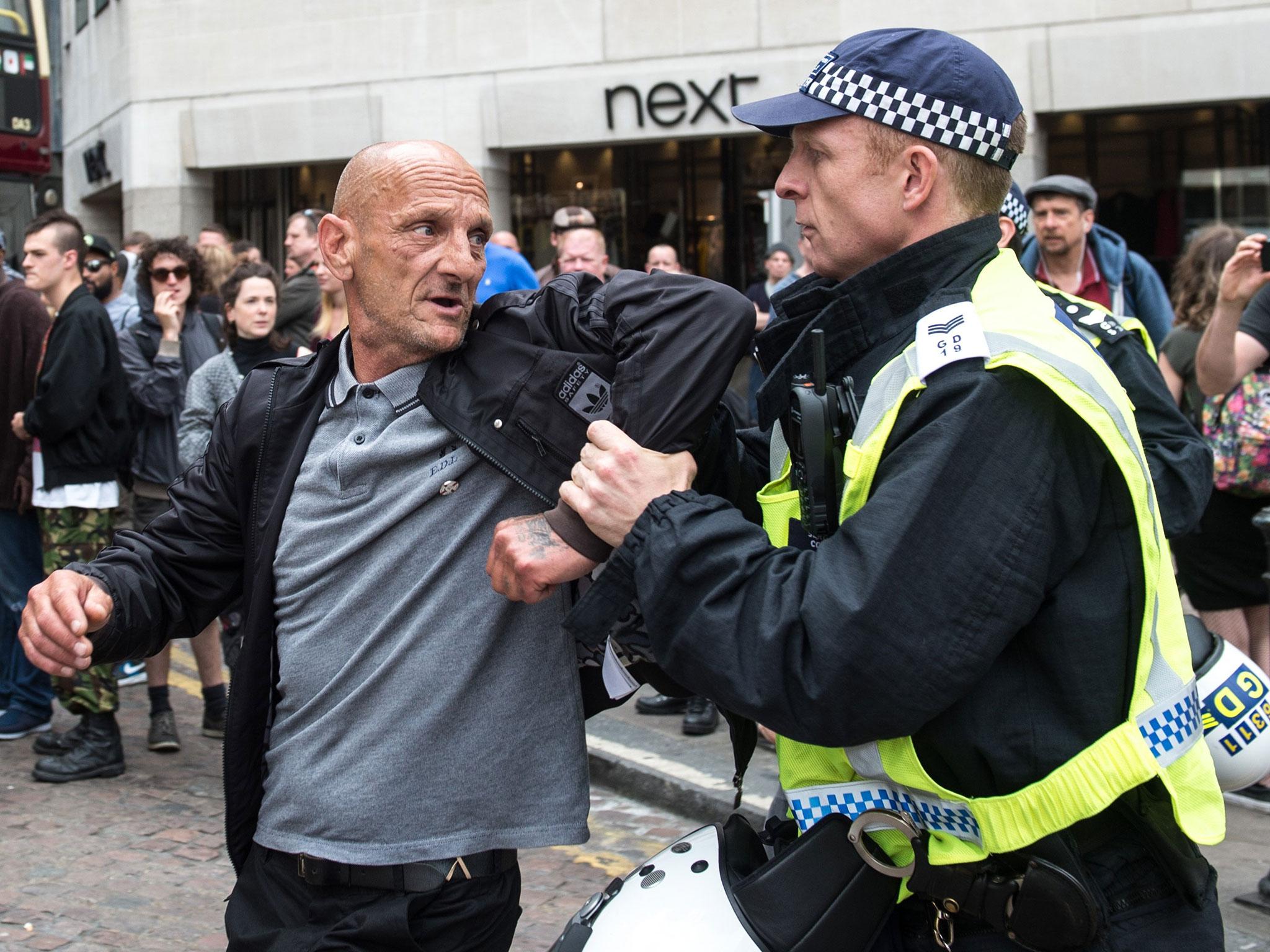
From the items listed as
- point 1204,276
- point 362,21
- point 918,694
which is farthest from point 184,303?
point 362,21

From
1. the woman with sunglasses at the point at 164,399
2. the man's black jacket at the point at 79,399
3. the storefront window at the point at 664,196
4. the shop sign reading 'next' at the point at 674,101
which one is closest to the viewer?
the man's black jacket at the point at 79,399

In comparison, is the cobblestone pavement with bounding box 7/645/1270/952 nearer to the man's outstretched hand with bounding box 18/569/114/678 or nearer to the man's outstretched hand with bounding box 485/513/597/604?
the man's outstretched hand with bounding box 18/569/114/678

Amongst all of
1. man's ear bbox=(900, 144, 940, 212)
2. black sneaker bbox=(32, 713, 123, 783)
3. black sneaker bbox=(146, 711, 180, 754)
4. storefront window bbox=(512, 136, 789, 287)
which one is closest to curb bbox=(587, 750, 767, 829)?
black sneaker bbox=(146, 711, 180, 754)

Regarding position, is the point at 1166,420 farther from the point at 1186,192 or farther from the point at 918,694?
the point at 1186,192

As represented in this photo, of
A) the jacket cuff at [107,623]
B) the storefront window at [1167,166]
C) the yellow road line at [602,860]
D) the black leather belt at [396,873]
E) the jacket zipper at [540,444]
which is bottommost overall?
the yellow road line at [602,860]

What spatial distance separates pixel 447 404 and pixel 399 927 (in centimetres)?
89

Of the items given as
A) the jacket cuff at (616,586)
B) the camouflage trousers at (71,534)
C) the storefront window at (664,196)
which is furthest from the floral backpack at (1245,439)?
the storefront window at (664,196)

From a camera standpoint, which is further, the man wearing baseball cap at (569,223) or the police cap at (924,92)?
the man wearing baseball cap at (569,223)

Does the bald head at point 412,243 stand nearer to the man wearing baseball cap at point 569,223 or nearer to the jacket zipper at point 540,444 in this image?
the jacket zipper at point 540,444

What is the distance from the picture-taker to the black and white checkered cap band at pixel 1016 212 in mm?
4344

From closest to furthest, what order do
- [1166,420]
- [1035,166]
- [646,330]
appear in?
[646,330] < [1166,420] < [1035,166]

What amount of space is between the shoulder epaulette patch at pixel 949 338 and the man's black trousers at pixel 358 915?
1.27m

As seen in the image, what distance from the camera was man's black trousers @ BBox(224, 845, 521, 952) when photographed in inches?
94.1

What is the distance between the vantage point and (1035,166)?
14.7m
